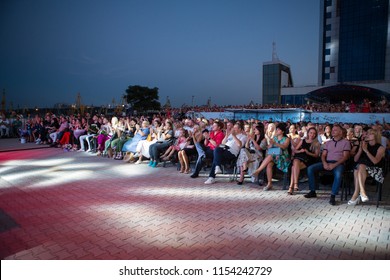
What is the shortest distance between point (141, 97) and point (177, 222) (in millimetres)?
49411

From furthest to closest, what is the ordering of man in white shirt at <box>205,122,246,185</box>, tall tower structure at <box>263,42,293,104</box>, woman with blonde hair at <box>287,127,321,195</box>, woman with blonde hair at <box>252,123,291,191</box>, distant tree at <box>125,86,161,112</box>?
1. tall tower structure at <box>263,42,293,104</box>
2. distant tree at <box>125,86,161,112</box>
3. man in white shirt at <box>205,122,246,185</box>
4. woman with blonde hair at <box>252,123,291,191</box>
5. woman with blonde hair at <box>287,127,321,195</box>

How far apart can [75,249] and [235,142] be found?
4.74 meters

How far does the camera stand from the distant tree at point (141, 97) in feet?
168

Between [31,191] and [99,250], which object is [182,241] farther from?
[31,191]

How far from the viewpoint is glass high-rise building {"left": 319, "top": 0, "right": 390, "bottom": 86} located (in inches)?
2048

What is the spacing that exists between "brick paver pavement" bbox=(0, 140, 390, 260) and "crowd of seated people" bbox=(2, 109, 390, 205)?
526 millimetres

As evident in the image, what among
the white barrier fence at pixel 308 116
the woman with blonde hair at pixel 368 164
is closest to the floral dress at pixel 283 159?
the woman with blonde hair at pixel 368 164

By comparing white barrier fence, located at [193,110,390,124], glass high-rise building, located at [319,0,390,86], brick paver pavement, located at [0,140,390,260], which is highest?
glass high-rise building, located at [319,0,390,86]

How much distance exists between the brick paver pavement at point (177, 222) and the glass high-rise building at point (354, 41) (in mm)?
55776

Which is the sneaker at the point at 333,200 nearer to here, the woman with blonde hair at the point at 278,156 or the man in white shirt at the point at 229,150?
the woman with blonde hair at the point at 278,156

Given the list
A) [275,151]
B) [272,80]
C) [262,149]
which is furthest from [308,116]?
[272,80]

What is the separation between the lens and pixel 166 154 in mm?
8977

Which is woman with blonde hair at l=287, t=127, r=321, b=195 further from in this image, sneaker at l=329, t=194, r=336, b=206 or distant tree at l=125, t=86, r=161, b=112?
distant tree at l=125, t=86, r=161, b=112

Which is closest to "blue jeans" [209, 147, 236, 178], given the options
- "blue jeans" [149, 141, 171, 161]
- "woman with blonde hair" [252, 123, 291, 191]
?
"woman with blonde hair" [252, 123, 291, 191]
